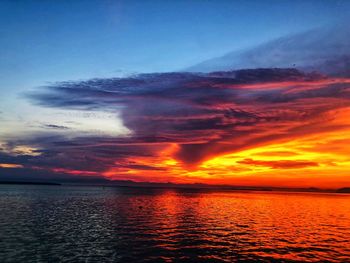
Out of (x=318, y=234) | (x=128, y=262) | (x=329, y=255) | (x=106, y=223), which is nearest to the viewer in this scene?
(x=128, y=262)

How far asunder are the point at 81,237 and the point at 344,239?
45899mm

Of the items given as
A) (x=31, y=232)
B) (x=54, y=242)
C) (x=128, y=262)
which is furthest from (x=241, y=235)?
(x=31, y=232)

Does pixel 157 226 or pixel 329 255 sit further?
pixel 157 226

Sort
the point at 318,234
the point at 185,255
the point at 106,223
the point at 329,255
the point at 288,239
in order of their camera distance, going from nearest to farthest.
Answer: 1. the point at 185,255
2. the point at 329,255
3. the point at 288,239
4. the point at 318,234
5. the point at 106,223

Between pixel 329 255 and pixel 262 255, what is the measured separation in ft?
32.4

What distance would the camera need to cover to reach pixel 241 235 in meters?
58.3

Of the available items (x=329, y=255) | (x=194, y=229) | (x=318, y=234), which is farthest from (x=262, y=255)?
(x=318, y=234)

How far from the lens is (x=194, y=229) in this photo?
63.6 metres

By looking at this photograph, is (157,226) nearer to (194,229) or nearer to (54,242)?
(194,229)

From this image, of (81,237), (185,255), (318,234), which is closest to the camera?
(185,255)

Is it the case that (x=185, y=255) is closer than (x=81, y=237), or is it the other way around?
(x=185, y=255)

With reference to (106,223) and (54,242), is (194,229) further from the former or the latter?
(54,242)

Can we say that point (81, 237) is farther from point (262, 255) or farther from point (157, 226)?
point (262, 255)

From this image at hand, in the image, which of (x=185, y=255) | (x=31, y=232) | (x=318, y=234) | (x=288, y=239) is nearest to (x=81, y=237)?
(x=31, y=232)
